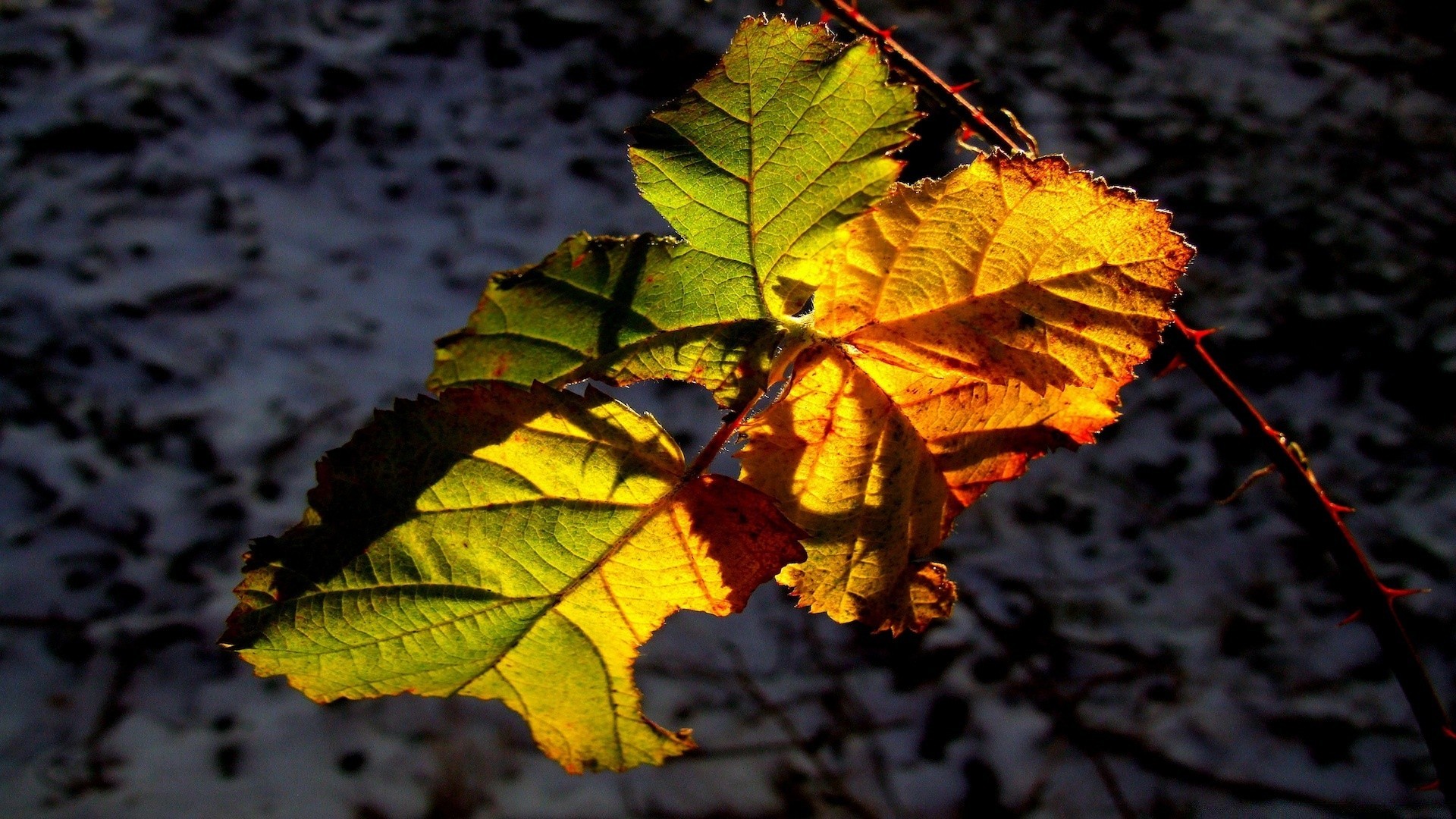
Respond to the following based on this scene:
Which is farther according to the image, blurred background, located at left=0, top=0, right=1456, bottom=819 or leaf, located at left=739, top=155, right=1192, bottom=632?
blurred background, located at left=0, top=0, right=1456, bottom=819

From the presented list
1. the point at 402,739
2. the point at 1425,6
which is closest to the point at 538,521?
the point at 402,739

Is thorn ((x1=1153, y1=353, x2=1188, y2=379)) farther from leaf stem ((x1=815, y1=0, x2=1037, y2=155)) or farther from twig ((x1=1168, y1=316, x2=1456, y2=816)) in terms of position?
leaf stem ((x1=815, y1=0, x2=1037, y2=155))

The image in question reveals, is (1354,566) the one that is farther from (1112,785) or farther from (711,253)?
(1112,785)

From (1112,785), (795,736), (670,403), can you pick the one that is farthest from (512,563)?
(670,403)

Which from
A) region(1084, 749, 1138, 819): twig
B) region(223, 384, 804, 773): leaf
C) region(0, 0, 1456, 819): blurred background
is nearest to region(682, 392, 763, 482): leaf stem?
region(223, 384, 804, 773): leaf

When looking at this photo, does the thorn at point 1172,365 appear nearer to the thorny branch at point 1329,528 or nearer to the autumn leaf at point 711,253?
the thorny branch at point 1329,528
